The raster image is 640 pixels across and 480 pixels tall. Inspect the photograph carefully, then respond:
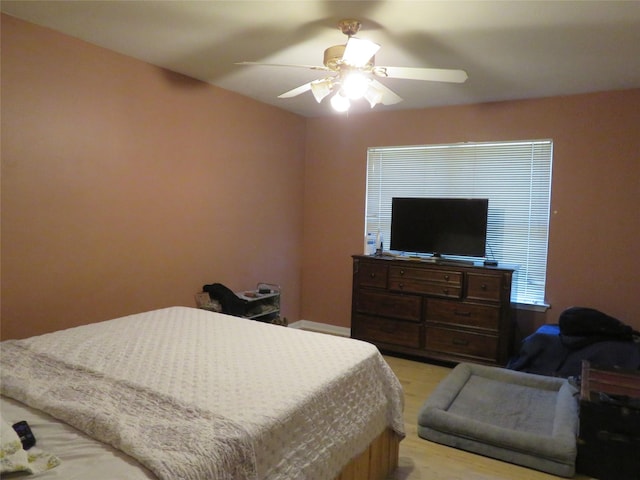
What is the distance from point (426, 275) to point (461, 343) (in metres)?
0.65

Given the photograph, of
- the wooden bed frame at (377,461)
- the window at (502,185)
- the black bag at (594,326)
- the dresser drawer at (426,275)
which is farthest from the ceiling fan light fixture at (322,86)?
the black bag at (594,326)

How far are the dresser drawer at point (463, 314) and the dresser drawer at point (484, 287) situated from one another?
0.08 meters

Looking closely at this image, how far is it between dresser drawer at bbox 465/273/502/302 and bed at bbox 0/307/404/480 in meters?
1.71

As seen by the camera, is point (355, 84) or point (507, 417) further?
point (507, 417)

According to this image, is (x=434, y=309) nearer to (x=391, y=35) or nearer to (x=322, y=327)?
(x=322, y=327)

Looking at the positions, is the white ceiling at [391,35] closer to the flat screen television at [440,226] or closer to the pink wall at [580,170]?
the pink wall at [580,170]

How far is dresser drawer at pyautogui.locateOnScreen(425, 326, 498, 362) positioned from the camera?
3545mm

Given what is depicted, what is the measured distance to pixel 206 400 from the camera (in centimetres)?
146

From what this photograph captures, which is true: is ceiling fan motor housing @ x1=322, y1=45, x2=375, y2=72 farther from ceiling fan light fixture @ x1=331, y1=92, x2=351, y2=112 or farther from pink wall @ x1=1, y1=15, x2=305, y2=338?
pink wall @ x1=1, y1=15, x2=305, y2=338

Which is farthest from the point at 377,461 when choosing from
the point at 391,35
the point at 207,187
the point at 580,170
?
the point at 580,170

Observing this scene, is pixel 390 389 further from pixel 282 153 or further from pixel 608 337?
pixel 282 153

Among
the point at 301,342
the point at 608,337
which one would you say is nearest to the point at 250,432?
the point at 301,342

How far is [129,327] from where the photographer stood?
229 cm

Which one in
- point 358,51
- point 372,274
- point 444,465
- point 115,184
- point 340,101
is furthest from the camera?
point 372,274
